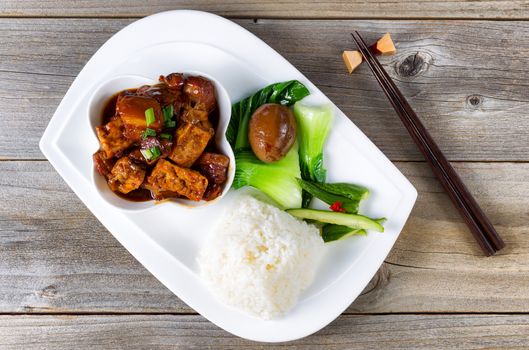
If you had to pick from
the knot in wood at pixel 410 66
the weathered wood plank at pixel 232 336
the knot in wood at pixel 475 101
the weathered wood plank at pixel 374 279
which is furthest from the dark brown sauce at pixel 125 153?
the knot in wood at pixel 475 101

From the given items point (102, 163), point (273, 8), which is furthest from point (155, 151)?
point (273, 8)

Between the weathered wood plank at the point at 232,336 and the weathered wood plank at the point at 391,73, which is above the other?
the weathered wood plank at the point at 391,73

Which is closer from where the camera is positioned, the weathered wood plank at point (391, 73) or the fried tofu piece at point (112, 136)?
the fried tofu piece at point (112, 136)

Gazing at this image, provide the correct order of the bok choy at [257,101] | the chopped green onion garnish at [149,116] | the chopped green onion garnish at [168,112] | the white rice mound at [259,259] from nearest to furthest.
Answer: the chopped green onion garnish at [149,116]
the chopped green onion garnish at [168,112]
the white rice mound at [259,259]
the bok choy at [257,101]

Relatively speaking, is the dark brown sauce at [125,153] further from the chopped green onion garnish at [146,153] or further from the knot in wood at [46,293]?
the knot in wood at [46,293]

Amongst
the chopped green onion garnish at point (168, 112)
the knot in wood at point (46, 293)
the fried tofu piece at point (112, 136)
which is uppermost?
the chopped green onion garnish at point (168, 112)

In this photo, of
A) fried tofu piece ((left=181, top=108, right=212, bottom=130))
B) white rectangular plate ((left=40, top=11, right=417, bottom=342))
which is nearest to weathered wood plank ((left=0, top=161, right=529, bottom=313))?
white rectangular plate ((left=40, top=11, right=417, bottom=342))

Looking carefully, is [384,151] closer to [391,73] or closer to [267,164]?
[391,73]
